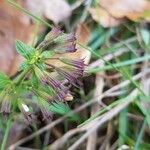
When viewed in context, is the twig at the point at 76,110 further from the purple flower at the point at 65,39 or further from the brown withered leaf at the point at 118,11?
the purple flower at the point at 65,39

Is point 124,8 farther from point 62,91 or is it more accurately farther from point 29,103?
point 62,91

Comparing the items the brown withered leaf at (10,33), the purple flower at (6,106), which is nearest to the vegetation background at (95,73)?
the brown withered leaf at (10,33)

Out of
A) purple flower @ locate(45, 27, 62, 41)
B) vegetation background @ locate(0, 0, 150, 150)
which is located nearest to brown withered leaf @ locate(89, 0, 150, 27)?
vegetation background @ locate(0, 0, 150, 150)

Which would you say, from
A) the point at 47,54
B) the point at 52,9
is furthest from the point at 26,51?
the point at 52,9

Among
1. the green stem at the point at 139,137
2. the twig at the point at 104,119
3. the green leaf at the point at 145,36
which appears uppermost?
the green leaf at the point at 145,36

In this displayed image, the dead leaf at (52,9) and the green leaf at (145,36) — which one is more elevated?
the dead leaf at (52,9)

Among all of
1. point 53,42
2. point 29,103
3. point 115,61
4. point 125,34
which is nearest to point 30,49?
point 53,42

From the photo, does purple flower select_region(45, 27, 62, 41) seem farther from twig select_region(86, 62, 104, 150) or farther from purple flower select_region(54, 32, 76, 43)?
twig select_region(86, 62, 104, 150)
